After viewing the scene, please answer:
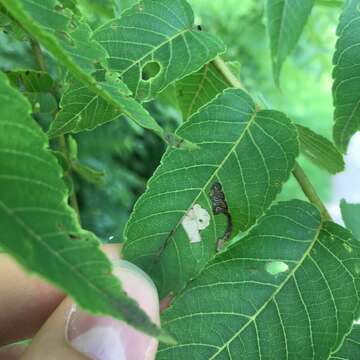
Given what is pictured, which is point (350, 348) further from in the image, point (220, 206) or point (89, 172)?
point (89, 172)

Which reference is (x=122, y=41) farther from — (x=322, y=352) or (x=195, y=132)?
(x=322, y=352)

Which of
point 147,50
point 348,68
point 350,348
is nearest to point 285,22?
point 348,68

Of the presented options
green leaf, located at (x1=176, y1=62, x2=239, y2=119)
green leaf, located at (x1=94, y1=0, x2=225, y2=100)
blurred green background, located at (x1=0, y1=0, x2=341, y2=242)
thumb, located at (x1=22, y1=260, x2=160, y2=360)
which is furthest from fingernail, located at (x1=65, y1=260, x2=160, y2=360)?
blurred green background, located at (x1=0, y1=0, x2=341, y2=242)

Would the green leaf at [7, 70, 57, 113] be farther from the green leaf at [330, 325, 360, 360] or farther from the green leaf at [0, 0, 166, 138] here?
the green leaf at [330, 325, 360, 360]

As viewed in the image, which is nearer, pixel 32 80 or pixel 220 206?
pixel 220 206

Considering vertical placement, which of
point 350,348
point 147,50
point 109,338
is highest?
point 147,50

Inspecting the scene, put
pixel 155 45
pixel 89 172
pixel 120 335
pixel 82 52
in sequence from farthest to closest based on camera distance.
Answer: pixel 89 172 → pixel 155 45 → pixel 120 335 → pixel 82 52
